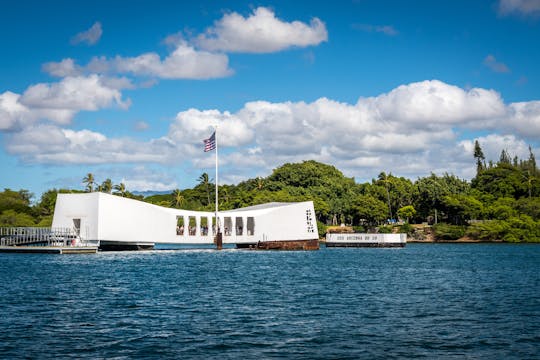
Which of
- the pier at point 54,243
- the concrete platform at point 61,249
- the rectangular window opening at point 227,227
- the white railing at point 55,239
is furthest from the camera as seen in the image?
the rectangular window opening at point 227,227

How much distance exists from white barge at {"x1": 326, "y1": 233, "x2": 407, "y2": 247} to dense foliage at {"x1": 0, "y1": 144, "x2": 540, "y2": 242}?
20243mm

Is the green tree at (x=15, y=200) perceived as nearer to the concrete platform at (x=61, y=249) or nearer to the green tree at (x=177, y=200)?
the green tree at (x=177, y=200)

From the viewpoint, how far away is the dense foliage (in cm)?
12031

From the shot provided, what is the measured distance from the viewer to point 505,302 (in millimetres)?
32031

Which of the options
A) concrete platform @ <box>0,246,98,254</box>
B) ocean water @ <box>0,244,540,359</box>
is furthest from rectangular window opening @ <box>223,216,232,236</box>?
ocean water @ <box>0,244,540,359</box>

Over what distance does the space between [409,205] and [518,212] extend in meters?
23.1

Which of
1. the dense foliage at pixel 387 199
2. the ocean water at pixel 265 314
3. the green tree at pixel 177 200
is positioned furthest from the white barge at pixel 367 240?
the ocean water at pixel 265 314

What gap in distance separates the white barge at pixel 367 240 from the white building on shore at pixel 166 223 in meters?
23.0

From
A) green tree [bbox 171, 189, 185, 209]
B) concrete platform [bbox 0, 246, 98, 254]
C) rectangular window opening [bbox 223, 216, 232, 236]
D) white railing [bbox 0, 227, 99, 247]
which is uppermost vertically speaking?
green tree [bbox 171, 189, 185, 209]

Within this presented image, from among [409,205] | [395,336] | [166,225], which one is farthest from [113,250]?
[409,205]

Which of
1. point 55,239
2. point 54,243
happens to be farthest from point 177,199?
point 55,239

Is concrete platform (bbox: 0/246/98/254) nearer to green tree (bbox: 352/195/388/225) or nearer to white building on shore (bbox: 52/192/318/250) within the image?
white building on shore (bbox: 52/192/318/250)

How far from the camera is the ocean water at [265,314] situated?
67.6 ft

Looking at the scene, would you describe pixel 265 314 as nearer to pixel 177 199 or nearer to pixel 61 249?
pixel 61 249
